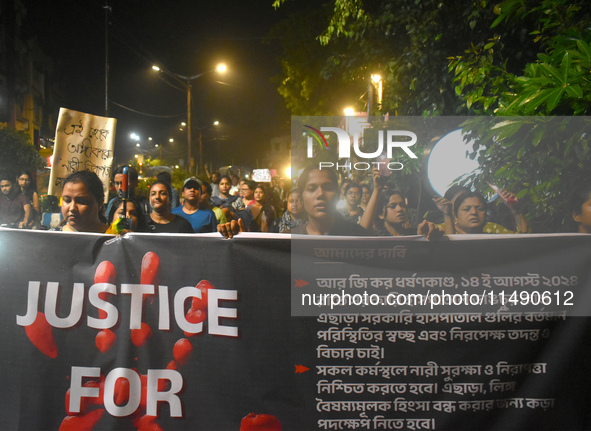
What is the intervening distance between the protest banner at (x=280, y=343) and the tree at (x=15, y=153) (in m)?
17.2

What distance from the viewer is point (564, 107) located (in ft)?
11.0

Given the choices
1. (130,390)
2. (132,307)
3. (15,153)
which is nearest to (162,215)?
(132,307)

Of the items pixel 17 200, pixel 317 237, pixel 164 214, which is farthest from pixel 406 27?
pixel 17 200

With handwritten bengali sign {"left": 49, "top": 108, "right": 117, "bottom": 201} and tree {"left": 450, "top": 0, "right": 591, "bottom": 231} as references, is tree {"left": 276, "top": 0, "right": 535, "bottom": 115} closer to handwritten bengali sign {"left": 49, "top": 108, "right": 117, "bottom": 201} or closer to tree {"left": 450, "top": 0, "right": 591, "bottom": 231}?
tree {"left": 450, "top": 0, "right": 591, "bottom": 231}

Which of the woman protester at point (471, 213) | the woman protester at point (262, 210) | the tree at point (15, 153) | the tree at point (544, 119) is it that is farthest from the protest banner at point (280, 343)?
the tree at point (15, 153)

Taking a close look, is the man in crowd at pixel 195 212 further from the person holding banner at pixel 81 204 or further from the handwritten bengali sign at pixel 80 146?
the person holding banner at pixel 81 204

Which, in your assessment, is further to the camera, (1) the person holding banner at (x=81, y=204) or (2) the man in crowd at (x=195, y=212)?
(2) the man in crowd at (x=195, y=212)

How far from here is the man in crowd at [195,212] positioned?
578 centimetres

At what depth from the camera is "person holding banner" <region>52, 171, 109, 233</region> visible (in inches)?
150

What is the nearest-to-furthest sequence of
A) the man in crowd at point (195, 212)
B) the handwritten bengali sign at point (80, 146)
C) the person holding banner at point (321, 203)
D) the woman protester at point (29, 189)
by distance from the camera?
the person holding banner at point (321, 203) < the handwritten bengali sign at point (80, 146) < the man in crowd at point (195, 212) < the woman protester at point (29, 189)

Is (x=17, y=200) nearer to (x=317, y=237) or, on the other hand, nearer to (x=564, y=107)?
(x=317, y=237)

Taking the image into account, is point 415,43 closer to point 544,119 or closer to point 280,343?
point 544,119

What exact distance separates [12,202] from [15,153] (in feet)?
46.5

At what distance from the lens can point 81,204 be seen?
12.6 ft
